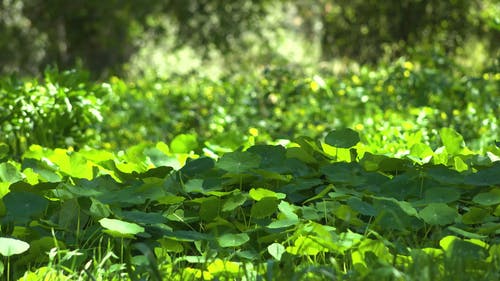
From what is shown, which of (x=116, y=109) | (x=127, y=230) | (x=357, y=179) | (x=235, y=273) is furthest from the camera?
(x=116, y=109)

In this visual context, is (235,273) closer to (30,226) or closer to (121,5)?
(30,226)

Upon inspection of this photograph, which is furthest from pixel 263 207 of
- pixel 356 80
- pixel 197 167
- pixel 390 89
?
pixel 356 80

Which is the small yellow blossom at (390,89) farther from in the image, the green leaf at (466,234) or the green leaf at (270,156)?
the green leaf at (466,234)

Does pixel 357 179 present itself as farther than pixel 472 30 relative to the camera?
No

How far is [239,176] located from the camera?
2926 mm

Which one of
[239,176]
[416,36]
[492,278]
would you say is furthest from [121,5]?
[492,278]

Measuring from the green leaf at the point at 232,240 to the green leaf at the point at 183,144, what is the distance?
3.70 ft

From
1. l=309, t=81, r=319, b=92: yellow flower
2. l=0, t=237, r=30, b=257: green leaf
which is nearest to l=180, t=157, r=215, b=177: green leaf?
l=0, t=237, r=30, b=257: green leaf

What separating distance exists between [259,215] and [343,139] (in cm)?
52

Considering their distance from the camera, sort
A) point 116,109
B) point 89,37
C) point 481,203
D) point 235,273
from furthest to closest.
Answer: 1. point 89,37
2. point 116,109
3. point 481,203
4. point 235,273

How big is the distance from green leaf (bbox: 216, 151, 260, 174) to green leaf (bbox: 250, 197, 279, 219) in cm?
20

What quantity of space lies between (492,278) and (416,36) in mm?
9753

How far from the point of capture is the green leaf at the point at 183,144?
144 inches

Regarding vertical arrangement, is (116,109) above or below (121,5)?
below
